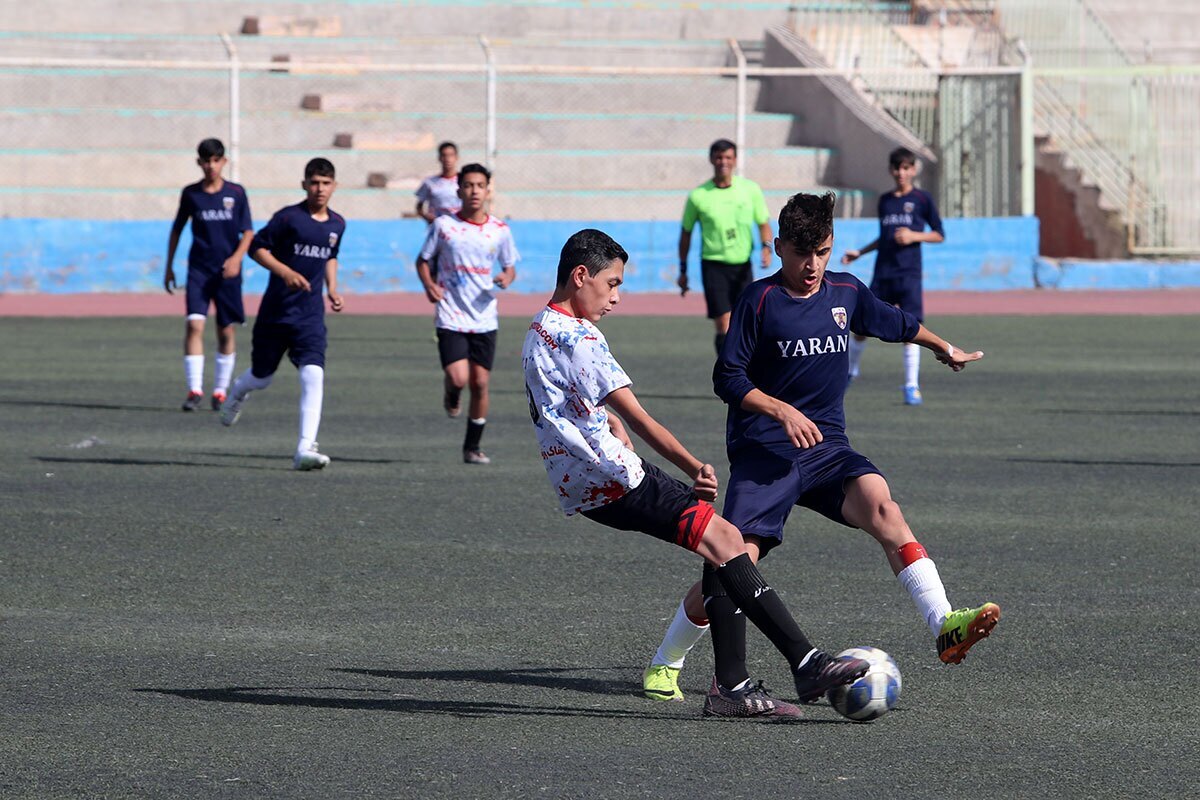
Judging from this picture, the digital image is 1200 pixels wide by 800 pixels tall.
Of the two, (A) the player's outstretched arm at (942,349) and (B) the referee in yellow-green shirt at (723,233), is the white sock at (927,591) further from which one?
(B) the referee in yellow-green shirt at (723,233)

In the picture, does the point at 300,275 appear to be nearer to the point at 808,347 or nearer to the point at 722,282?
the point at 722,282

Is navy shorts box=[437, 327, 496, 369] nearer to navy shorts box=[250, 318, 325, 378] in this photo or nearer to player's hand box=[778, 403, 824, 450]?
navy shorts box=[250, 318, 325, 378]

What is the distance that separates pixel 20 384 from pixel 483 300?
19.6 feet

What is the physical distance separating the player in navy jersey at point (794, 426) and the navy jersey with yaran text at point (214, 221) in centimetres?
964

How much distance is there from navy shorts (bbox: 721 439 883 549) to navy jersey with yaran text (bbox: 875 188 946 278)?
9.98 metres

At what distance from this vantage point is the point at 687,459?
602cm

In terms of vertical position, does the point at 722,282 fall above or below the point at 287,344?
above

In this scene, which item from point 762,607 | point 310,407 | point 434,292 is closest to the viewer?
point 762,607

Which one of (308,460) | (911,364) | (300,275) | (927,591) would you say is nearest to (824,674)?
(927,591)

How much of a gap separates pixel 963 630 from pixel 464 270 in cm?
692

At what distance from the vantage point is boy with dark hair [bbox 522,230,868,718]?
20.4 ft

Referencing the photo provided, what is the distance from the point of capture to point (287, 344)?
41.6 feet

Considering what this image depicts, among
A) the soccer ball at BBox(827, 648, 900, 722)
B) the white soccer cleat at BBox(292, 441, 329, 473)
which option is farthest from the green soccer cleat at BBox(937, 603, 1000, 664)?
the white soccer cleat at BBox(292, 441, 329, 473)

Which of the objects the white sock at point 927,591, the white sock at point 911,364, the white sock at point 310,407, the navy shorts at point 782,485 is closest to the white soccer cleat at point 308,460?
the white sock at point 310,407
